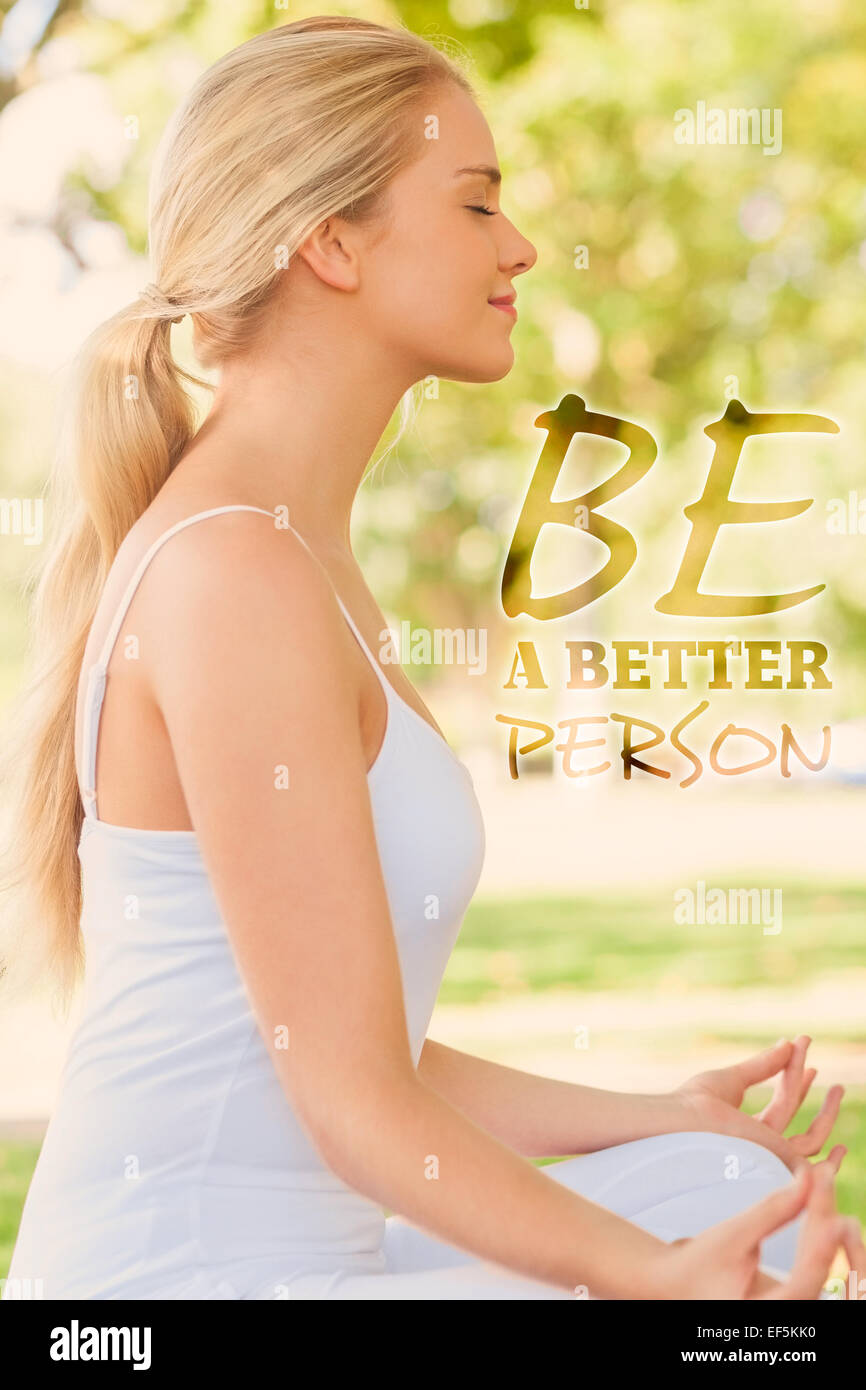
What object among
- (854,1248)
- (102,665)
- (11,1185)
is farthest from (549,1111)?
(11,1185)

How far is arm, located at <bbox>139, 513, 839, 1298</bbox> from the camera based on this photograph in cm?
104

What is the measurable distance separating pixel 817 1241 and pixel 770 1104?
21.5 inches

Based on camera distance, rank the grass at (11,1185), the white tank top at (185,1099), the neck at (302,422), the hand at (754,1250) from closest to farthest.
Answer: the hand at (754,1250)
the white tank top at (185,1099)
the neck at (302,422)
the grass at (11,1185)

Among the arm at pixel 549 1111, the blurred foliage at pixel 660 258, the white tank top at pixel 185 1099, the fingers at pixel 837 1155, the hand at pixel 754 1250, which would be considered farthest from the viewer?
the blurred foliage at pixel 660 258

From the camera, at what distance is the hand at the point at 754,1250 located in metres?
1.03

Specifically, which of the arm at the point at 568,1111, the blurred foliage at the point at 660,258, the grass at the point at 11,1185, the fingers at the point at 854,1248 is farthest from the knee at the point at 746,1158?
the blurred foliage at the point at 660,258

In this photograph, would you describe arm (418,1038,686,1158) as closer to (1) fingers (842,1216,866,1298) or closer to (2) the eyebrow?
(1) fingers (842,1216,866,1298)

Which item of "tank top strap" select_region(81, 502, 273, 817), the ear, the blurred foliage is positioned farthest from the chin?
the blurred foliage

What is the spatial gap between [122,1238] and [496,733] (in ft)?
38.0

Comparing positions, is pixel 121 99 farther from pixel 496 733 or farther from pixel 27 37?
pixel 496 733

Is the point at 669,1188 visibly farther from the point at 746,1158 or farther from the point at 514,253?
the point at 514,253

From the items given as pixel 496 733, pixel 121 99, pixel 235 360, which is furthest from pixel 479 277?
pixel 496 733

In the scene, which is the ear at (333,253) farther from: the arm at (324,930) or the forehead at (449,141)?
the arm at (324,930)
